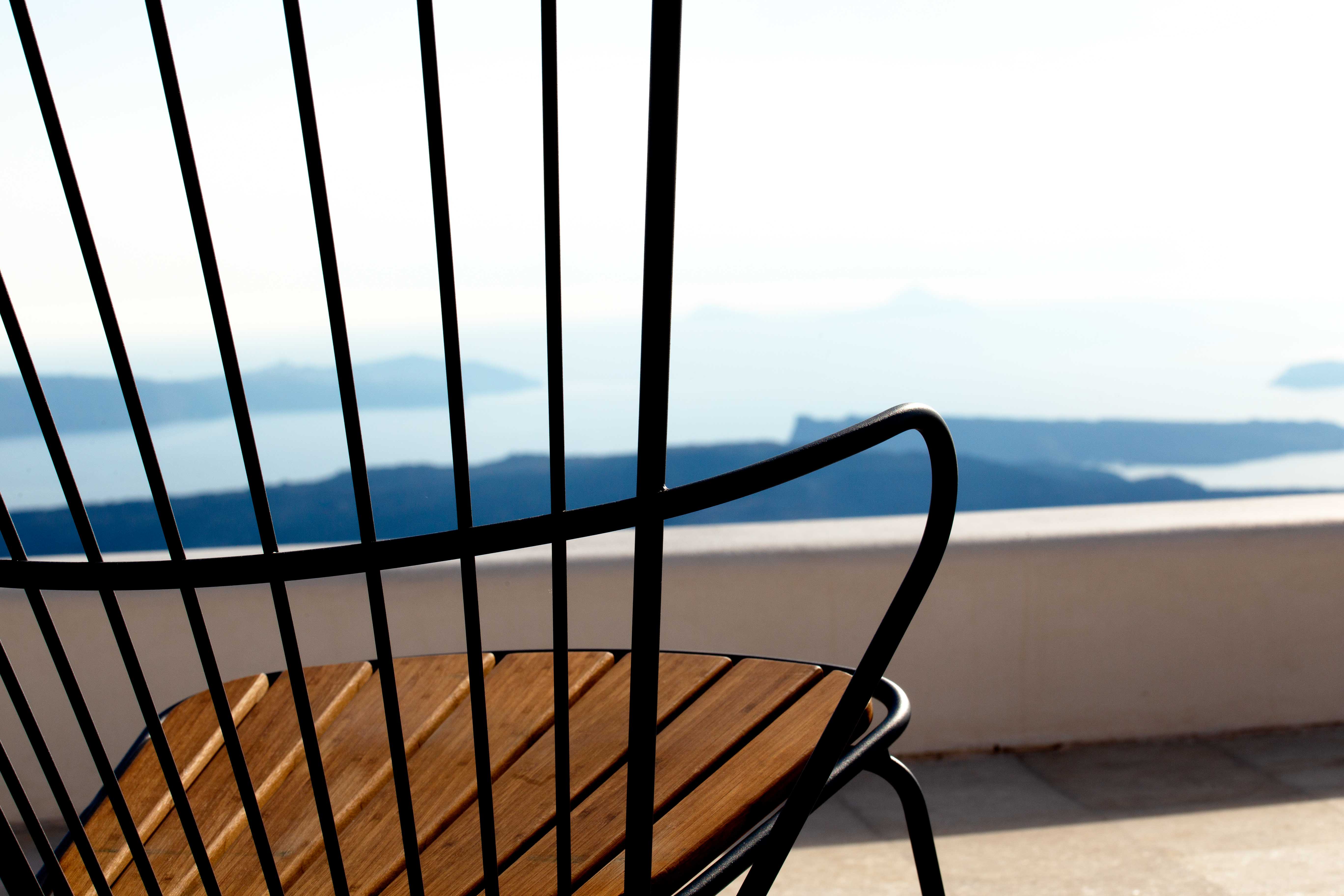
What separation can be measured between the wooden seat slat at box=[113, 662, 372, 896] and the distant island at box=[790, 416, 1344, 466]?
15.8 metres

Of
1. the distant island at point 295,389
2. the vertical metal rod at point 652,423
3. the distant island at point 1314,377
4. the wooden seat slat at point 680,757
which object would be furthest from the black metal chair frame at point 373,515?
the distant island at point 1314,377

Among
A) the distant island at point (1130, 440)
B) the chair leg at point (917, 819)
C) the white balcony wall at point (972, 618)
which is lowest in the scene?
the distant island at point (1130, 440)

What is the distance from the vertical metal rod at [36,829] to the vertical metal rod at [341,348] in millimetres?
191

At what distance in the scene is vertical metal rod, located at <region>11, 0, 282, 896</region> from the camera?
434 mm

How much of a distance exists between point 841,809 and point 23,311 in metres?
1.51

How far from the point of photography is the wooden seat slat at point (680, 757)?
60 centimetres

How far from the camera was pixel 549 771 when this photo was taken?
74 cm

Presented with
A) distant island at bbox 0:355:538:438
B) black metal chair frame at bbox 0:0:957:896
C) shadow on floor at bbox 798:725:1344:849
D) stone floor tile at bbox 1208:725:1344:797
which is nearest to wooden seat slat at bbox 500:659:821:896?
black metal chair frame at bbox 0:0:957:896

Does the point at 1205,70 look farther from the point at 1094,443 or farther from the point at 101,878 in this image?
the point at 101,878

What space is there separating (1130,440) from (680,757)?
2055 centimetres

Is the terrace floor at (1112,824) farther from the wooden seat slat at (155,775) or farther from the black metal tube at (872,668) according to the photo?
the black metal tube at (872,668)

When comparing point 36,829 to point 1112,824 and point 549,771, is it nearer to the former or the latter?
point 549,771

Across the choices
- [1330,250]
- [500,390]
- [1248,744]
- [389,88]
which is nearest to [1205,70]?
[1330,250]

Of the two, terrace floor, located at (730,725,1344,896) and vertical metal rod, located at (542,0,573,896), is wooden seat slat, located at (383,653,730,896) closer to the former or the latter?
vertical metal rod, located at (542,0,573,896)
